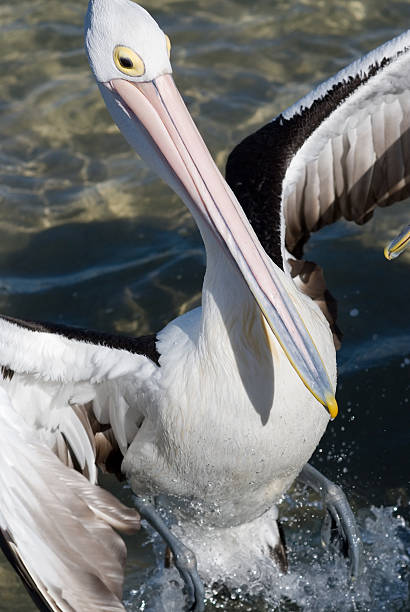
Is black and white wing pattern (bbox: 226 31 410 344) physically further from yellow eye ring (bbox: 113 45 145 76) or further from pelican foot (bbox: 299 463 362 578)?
yellow eye ring (bbox: 113 45 145 76)

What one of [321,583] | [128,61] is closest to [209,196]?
[128,61]

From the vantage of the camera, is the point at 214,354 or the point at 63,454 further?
the point at 63,454

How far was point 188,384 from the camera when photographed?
3.40 metres

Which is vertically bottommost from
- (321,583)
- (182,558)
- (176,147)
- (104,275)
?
(321,583)

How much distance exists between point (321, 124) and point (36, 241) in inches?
96.9

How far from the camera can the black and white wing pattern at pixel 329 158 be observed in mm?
4035

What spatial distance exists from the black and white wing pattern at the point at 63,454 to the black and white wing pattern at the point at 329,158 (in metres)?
0.83

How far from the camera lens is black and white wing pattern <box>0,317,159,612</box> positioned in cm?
287

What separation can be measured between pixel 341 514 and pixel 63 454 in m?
1.29

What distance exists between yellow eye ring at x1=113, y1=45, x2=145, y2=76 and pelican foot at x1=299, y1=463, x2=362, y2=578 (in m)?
1.99

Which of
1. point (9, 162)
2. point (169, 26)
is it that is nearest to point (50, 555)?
point (9, 162)

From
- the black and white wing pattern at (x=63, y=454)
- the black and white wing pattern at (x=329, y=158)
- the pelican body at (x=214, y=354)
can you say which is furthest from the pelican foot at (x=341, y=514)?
the black and white wing pattern at (x=63, y=454)

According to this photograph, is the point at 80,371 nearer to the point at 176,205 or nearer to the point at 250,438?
the point at 250,438

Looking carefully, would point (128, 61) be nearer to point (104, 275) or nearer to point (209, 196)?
point (209, 196)
